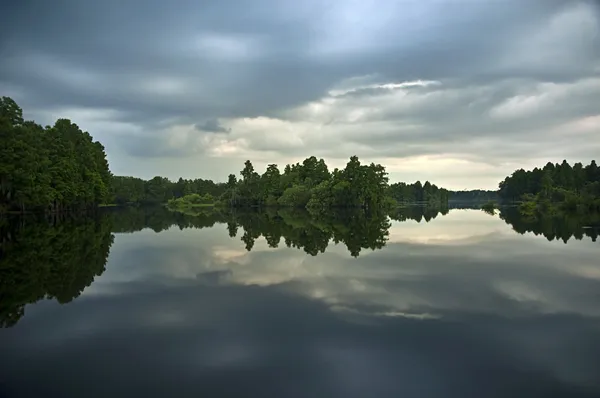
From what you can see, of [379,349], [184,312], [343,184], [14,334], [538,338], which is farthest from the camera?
[343,184]

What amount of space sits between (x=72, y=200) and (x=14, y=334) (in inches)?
2430

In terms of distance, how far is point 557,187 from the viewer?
98812 millimetres

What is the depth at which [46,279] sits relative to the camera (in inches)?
610

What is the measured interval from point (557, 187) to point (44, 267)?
10583 centimetres

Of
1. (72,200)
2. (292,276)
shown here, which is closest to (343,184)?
(72,200)

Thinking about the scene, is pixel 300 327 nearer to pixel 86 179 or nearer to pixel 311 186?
pixel 86 179

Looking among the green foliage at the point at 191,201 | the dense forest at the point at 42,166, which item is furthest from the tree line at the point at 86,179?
the green foliage at the point at 191,201

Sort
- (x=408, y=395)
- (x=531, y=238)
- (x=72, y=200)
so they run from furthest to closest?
(x=72, y=200) → (x=531, y=238) → (x=408, y=395)

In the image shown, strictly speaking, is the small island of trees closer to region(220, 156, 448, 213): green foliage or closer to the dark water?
region(220, 156, 448, 213): green foliage

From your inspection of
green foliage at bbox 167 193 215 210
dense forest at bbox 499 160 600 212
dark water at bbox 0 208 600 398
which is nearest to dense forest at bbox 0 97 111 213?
dark water at bbox 0 208 600 398

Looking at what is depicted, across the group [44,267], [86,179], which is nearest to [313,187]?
[86,179]

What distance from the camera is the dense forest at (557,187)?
228 ft

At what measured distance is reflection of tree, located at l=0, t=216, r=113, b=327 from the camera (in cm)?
1305

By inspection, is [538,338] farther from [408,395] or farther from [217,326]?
[217,326]
